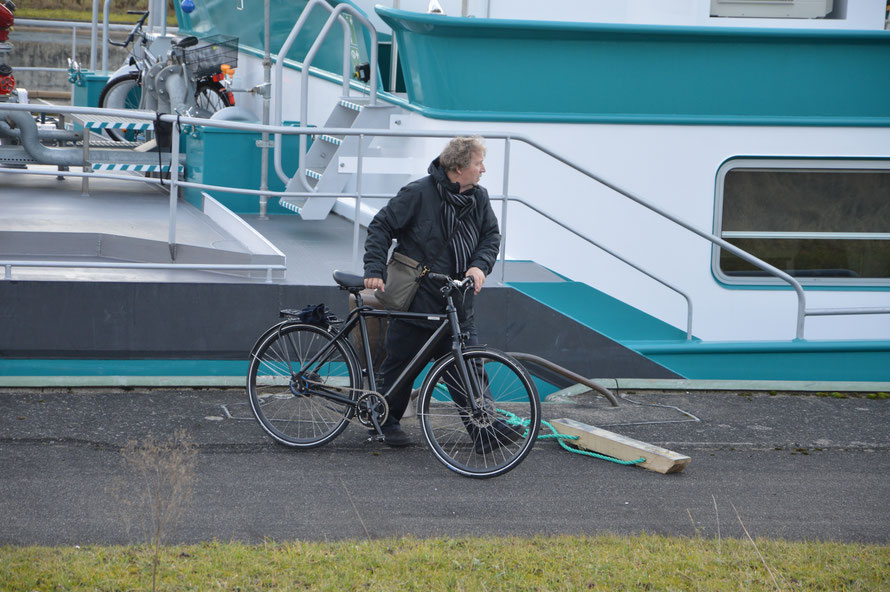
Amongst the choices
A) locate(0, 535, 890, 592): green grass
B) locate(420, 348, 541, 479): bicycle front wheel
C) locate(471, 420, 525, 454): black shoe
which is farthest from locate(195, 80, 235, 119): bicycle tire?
locate(0, 535, 890, 592): green grass

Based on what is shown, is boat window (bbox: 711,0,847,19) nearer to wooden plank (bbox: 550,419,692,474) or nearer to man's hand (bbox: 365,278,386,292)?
wooden plank (bbox: 550,419,692,474)

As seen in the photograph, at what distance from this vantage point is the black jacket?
5902 mm

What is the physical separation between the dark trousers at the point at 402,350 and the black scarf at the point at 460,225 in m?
0.38

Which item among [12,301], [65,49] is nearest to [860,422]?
[12,301]

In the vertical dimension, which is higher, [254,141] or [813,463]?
[254,141]

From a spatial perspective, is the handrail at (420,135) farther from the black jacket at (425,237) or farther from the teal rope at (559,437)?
the teal rope at (559,437)

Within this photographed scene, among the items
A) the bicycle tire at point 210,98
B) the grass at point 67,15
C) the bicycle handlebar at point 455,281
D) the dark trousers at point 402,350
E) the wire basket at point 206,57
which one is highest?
the grass at point 67,15

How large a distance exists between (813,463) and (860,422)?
109 cm

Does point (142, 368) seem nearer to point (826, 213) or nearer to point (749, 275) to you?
point (749, 275)

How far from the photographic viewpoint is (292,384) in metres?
6.05

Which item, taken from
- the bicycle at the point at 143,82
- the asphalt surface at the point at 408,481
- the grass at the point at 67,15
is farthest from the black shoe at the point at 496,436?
the grass at the point at 67,15

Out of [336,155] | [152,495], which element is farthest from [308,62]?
[152,495]

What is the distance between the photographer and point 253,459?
5941mm

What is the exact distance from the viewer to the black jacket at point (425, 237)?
5902mm
